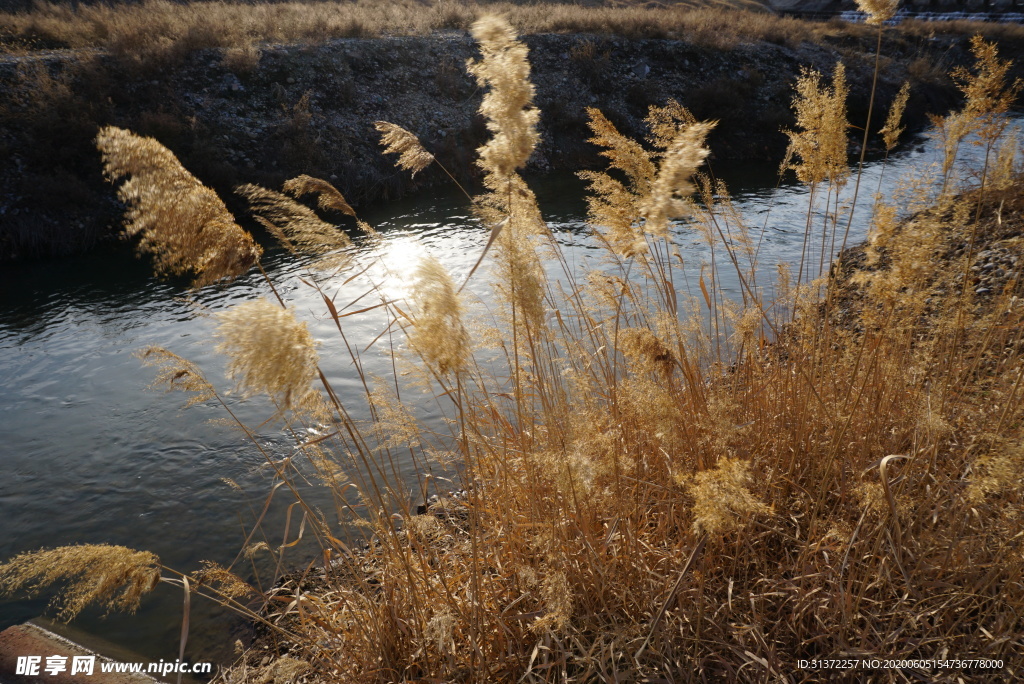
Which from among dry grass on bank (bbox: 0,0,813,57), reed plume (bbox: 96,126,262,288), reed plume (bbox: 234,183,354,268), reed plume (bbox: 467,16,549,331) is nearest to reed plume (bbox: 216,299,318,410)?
reed plume (bbox: 96,126,262,288)

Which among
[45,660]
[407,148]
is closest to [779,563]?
[407,148]

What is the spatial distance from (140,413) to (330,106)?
9.39 meters

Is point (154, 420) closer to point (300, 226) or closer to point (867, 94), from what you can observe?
point (300, 226)

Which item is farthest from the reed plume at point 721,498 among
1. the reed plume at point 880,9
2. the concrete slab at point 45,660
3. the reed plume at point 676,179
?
the concrete slab at point 45,660

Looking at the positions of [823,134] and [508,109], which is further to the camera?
[823,134]

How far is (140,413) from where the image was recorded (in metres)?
5.27

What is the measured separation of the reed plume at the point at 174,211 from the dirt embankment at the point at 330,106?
9674 millimetres

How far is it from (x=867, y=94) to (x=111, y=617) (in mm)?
21101

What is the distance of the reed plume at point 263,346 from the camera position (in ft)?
4.85

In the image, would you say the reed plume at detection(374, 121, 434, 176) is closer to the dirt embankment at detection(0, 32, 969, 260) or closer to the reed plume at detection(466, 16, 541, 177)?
the reed plume at detection(466, 16, 541, 177)

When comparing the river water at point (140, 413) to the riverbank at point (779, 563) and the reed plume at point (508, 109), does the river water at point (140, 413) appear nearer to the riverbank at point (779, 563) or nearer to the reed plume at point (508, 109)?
the reed plume at point (508, 109)

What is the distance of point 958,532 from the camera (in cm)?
195

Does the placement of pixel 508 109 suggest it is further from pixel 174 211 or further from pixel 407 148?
pixel 174 211

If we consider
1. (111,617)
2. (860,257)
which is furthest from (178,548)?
(860,257)
